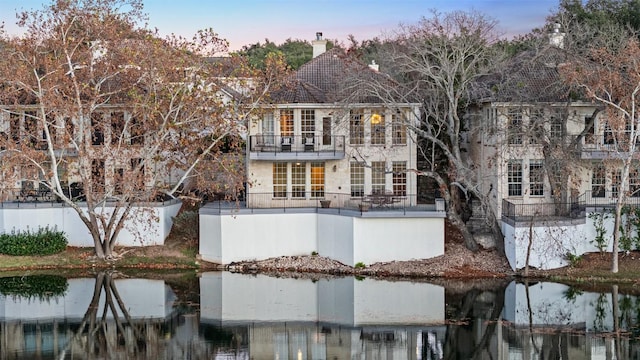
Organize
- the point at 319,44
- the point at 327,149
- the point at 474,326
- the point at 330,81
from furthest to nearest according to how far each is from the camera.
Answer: the point at 319,44
the point at 330,81
the point at 327,149
the point at 474,326

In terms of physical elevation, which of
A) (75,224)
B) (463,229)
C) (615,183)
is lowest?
(463,229)

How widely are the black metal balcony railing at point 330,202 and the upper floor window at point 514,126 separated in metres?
4.37

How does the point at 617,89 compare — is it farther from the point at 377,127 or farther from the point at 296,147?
the point at 296,147

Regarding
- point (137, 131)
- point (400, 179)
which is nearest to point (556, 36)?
point (400, 179)

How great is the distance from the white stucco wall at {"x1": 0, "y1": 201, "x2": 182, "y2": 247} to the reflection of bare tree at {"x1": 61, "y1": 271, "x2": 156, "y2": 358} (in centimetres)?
721

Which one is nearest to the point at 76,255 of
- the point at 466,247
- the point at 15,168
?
the point at 15,168

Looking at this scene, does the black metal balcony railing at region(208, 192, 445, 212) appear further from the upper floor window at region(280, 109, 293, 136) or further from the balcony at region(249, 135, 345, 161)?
the upper floor window at region(280, 109, 293, 136)

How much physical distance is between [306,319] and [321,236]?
916cm

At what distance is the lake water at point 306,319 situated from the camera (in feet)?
76.6

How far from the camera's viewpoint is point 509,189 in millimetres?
38156

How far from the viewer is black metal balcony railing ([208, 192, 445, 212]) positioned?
3519 centimetres

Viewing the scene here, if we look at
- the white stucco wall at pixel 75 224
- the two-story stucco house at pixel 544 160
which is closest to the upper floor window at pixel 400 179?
the two-story stucco house at pixel 544 160

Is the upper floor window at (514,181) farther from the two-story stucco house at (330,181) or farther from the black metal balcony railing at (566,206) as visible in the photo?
the two-story stucco house at (330,181)

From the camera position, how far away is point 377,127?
38.9 metres
